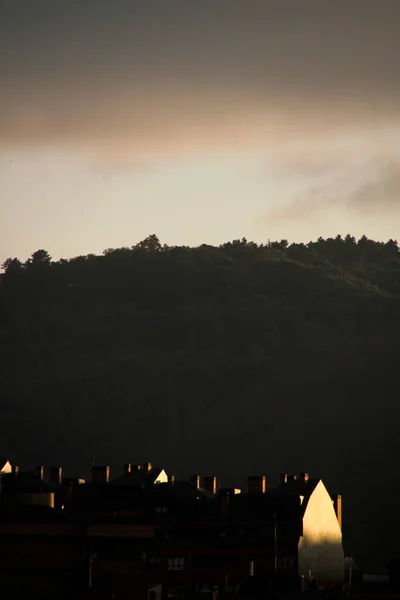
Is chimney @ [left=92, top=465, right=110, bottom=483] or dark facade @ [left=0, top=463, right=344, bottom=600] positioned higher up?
chimney @ [left=92, top=465, right=110, bottom=483]

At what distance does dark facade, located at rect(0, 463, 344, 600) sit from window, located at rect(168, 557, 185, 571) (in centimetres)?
6

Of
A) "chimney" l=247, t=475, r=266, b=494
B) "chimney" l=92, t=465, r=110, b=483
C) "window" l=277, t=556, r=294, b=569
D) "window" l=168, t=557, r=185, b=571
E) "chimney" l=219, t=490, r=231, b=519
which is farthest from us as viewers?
"chimney" l=92, t=465, r=110, b=483

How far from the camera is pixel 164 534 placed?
392 ft

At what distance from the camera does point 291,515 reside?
120562 mm

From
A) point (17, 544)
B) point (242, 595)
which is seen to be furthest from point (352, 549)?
point (242, 595)

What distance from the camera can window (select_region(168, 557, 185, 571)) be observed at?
380ft

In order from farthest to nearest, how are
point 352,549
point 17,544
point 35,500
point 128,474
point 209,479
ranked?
point 352,549 → point 209,479 → point 128,474 → point 35,500 → point 17,544

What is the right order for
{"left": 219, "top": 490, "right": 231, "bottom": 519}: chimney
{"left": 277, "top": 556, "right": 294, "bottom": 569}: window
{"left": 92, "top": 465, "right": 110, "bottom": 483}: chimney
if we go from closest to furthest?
1. {"left": 277, "top": 556, "right": 294, "bottom": 569}: window
2. {"left": 219, "top": 490, "right": 231, "bottom": 519}: chimney
3. {"left": 92, "top": 465, "right": 110, "bottom": 483}: chimney

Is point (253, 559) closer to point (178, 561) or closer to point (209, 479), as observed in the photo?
point (178, 561)

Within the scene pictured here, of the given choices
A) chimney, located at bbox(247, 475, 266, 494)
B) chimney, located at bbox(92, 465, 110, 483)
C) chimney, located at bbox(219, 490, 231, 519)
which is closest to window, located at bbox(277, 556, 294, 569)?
chimney, located at bbox(219, 490, 231, 519)

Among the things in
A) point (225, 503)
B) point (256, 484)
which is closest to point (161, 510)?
point (225, 503)

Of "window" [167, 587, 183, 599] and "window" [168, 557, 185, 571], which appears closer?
"window" [167, 587, 183, 599]

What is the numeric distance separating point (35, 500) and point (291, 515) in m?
17.7

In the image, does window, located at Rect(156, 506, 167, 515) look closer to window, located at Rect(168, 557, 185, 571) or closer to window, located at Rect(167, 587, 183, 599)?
window, located at Rect(168, 557, 185, 571)
